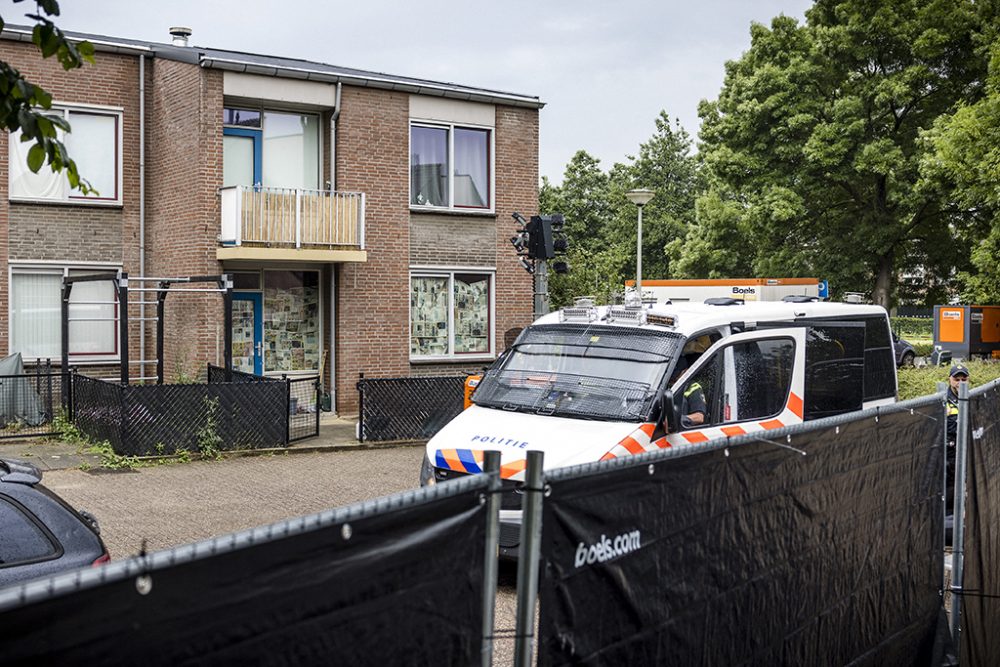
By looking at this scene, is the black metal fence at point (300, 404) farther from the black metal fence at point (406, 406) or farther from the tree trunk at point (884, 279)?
the tree trunk at point (884, 279)

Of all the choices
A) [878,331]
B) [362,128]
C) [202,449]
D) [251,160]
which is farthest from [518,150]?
[878,331]

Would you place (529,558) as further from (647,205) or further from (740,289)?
(647,205)

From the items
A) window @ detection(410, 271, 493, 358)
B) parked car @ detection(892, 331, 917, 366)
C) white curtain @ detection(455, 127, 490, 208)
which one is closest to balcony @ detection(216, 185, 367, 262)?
window @ detection(410, 271, 493, 358)

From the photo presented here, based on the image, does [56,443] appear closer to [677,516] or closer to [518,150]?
[518,150]

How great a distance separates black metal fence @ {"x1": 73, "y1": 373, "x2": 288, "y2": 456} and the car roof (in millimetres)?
6479

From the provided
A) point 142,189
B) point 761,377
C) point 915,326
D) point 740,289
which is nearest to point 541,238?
point 761,377

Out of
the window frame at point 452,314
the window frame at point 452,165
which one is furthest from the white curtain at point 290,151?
the window frame at point 452,314

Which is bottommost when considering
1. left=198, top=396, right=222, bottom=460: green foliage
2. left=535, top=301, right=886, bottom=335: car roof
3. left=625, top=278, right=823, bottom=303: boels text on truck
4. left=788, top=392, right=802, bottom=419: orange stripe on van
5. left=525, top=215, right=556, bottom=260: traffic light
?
left=198, top=396, right=222, bottom=460: green foliage

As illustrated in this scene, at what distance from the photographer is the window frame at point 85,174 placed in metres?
19.2

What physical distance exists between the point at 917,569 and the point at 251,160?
671 inches

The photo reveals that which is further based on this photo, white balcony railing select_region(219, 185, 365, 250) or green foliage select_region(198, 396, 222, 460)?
white balcony railing select_region(219, 185, 365, 250)

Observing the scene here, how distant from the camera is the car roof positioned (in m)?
9.59

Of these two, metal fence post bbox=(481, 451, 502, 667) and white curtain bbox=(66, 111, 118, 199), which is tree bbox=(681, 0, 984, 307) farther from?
metal fence post bbox=(481, 451, 502, 667)

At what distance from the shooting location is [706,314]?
971 cm
